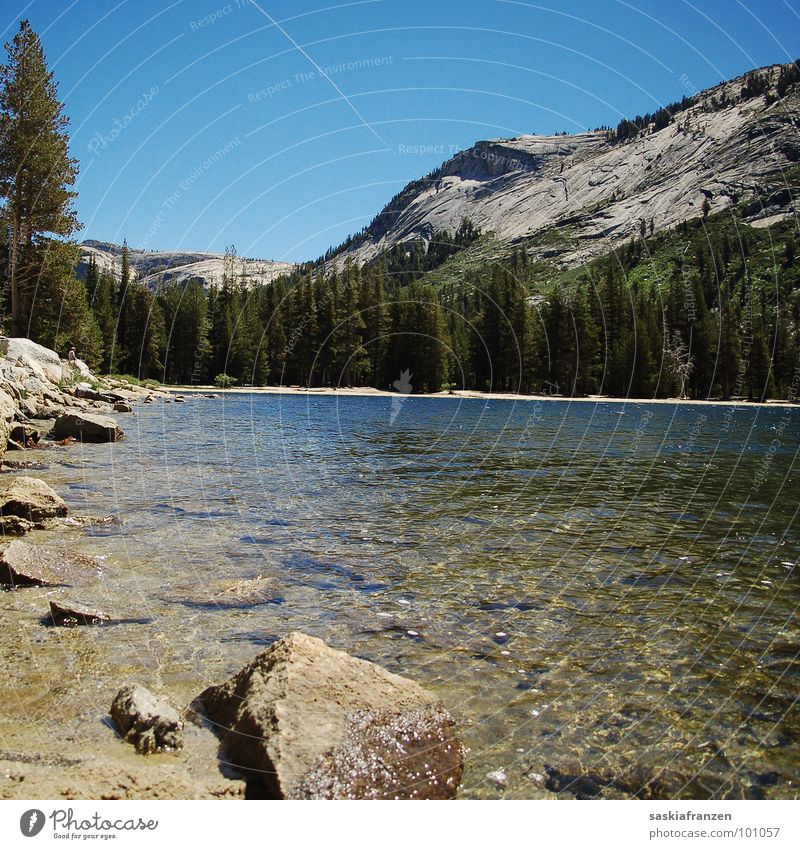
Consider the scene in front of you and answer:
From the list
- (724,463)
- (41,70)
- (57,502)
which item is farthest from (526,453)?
(41,70)

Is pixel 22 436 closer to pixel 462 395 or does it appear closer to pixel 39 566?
pixel 39 566

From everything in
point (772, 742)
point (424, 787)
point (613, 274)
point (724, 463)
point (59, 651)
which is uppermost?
point (613, 274)

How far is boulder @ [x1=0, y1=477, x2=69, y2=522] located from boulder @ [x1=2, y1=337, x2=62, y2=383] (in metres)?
26.9

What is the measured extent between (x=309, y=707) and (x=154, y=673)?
221 cm

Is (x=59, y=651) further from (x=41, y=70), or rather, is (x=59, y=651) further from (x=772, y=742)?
(x=41, y=70)

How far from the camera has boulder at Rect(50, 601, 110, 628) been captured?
700cm

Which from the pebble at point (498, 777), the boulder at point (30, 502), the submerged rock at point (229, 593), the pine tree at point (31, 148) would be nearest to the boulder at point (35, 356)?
the pine tree at point (31, 148)

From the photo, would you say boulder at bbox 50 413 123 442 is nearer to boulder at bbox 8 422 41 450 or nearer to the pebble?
boulder at bbox 8 422 41 450

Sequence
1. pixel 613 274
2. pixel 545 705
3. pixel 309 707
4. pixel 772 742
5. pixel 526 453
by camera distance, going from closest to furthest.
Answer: pixel 309 707 < pixel 772 742 < pixel 545 705 < pixel 526 453 < pixel 613 274

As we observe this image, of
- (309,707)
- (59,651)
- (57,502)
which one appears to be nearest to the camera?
(309,707)

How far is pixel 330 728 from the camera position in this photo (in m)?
4.55

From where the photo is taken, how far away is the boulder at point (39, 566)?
8156 millimetres

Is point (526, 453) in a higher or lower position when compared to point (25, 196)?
lower
